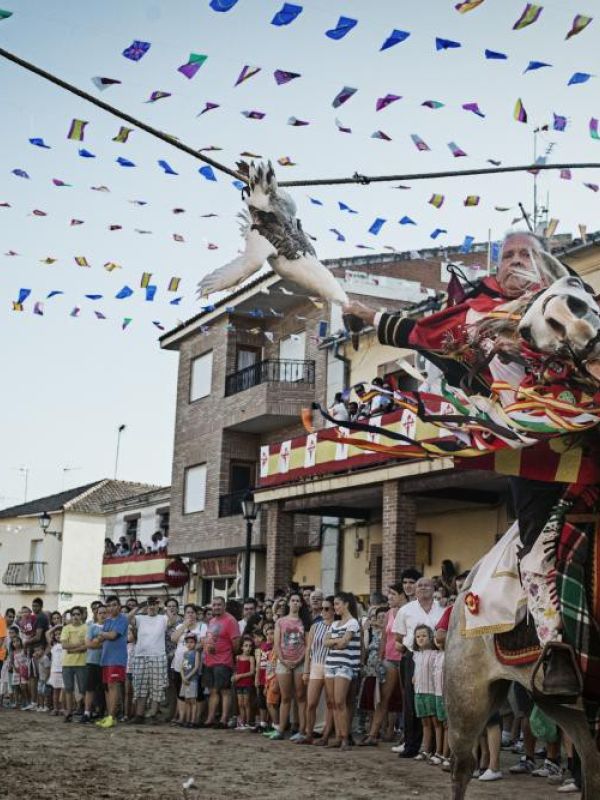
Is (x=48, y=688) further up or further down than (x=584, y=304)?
further down

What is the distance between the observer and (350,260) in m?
27.1

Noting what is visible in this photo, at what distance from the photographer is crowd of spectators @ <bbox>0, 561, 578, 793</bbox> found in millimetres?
10914

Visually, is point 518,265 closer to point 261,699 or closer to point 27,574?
point 261,699

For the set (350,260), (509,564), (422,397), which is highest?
(350,260)

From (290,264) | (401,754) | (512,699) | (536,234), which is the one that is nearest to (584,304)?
(536,234)

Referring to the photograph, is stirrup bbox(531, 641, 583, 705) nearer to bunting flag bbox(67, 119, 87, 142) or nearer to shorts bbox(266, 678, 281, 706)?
bunting flag bbox(67, 119, 87, 142)

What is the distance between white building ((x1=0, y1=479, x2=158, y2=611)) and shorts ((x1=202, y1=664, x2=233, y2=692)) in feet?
112

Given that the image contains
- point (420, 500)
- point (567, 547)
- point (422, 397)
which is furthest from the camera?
point (420, 500)

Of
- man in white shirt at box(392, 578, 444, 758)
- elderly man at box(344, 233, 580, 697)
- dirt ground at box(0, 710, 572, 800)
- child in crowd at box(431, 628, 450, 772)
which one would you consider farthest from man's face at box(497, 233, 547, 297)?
man in white shirt at box(392, 578, 444, 758)

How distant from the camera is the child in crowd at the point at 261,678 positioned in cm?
1413

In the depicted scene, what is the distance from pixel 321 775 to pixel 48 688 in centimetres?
1021

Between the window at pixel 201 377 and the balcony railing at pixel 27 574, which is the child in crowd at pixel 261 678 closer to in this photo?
the window at pixel 201 377

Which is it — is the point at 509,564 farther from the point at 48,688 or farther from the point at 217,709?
the point at 48,688

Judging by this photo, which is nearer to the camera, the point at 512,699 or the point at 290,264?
the point at 290,264
